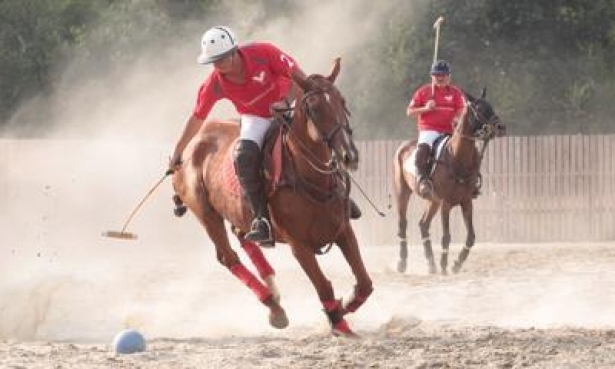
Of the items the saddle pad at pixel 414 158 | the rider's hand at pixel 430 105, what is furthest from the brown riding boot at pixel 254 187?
the saddle pad at pixel 414 158

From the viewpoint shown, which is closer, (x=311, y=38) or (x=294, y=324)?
(x=294, y=324)

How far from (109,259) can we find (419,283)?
362 inches

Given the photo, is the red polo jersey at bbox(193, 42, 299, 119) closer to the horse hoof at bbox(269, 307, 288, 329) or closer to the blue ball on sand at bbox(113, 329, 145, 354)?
the horse hoof at bbox(269, 307, 288, 329)

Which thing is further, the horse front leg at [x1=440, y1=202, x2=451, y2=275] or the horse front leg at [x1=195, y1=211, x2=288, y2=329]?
the horse front leg at [x1=440, y1=202, x2=451, y2=275]

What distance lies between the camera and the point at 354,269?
12.4 metres

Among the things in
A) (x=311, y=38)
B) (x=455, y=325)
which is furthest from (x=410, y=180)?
(x=311, y=38)

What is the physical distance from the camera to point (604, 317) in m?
14.3

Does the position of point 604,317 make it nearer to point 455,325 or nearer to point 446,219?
point 455,325

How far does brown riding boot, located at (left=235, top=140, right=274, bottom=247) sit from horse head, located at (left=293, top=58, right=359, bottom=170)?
0.94m

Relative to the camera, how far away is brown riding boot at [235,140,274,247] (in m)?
12.4

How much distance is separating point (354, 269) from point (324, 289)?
0.31 metres

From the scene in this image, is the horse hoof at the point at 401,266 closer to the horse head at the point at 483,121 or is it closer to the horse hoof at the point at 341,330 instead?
the horse head at the point at 483,121

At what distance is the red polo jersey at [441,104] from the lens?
823 inches

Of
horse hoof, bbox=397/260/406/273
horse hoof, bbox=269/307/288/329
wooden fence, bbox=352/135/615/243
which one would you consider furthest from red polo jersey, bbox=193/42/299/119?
wooden fence, bbox=352/135/615/243
